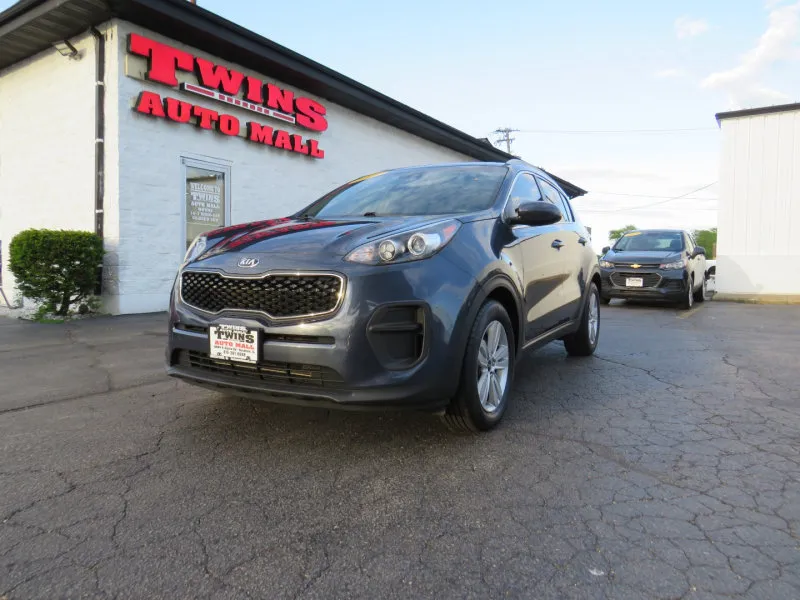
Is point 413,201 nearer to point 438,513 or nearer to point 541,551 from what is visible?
point 438,513

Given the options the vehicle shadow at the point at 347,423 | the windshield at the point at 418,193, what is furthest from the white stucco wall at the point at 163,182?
the vehicle shadow at the point at 347,423

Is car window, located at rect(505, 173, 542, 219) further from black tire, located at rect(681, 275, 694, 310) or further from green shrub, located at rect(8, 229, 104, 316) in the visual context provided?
black tire, located at rect(681, 275, 694, 310)

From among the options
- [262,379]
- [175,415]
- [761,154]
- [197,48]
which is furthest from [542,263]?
[761,154]

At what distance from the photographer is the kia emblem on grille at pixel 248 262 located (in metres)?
2.92

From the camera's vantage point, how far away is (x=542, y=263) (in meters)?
4.26

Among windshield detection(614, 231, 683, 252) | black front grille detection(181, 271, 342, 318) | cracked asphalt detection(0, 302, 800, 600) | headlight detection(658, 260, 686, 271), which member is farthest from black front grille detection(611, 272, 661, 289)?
black front grille detection(181, 271, 342, 318)

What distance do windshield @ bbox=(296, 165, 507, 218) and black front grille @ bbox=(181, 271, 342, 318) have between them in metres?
1.10

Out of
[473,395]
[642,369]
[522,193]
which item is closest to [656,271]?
[642,369]

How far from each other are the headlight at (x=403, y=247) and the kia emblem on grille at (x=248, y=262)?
0.50 m

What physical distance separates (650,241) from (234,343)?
11719mm

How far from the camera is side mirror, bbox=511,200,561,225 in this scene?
368 cm

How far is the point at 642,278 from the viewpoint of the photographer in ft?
36.9

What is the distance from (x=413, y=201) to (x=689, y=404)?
243 centimetres

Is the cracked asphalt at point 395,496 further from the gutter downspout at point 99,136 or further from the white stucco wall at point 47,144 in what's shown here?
the white stucco wall at point 47,144
